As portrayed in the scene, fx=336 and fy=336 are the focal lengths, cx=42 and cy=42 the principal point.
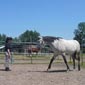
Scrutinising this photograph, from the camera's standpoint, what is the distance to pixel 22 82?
36.8ft


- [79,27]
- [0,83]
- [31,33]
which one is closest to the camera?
[0,83]

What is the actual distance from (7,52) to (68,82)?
6.17m

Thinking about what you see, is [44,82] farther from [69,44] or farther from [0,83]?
[69,44]

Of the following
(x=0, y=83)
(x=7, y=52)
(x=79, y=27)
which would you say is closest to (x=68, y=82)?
(x=0, y=83)

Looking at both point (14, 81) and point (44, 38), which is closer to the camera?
point (14, 81)

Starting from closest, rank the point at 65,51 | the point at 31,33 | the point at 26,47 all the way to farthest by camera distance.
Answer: the point at 65,51, the point at 26,47, the point at 31,33

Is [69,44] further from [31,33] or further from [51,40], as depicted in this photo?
[31,33]

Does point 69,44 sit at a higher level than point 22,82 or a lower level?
higher

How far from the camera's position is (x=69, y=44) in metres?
16.1

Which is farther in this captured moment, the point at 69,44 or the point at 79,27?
the point at 79,27

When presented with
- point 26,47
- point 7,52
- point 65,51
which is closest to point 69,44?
point 65,51

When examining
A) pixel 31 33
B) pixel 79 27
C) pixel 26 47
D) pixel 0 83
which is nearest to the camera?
pixel 0 83

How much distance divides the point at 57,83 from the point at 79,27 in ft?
390

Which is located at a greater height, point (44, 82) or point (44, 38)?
point (44, 38)
